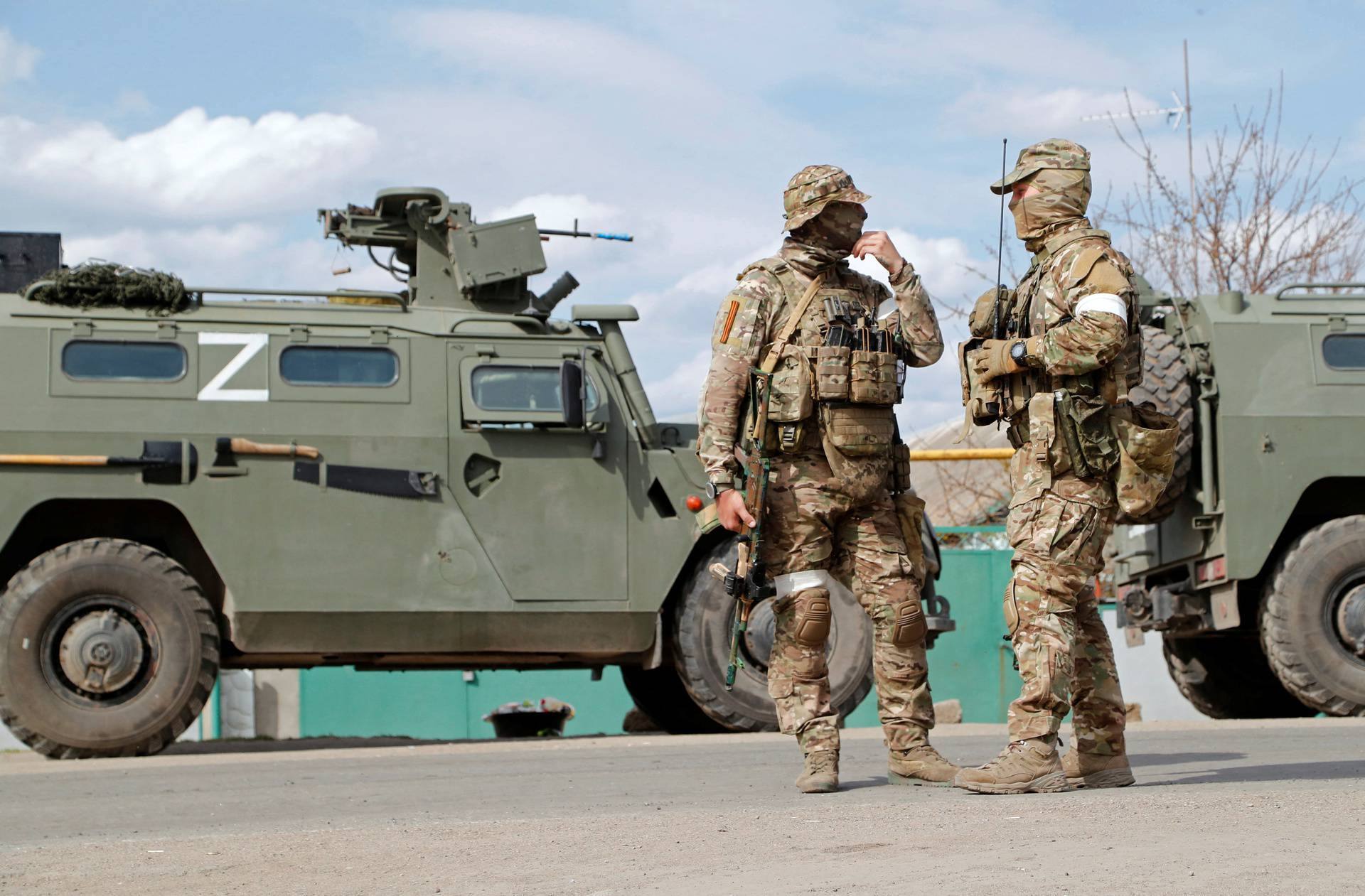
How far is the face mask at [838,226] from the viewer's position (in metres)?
5.71

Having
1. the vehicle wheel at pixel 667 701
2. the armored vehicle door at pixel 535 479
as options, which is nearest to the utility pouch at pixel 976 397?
the armored vehicle door at pixel 535 479

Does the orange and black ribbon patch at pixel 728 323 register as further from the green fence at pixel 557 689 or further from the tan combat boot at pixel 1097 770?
the green fence at pixel 557 689

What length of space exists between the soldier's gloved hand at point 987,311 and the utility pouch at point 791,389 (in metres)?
0.54

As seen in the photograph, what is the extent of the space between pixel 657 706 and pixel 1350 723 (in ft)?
12.9

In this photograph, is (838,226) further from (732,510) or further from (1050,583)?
(1050,583)

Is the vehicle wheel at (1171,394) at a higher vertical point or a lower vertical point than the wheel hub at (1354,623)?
higher

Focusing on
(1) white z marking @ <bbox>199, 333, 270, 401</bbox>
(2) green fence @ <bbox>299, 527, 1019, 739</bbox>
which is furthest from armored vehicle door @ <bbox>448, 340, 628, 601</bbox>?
(2) green fence @ <bbox>299, 527, 1019, 739</bbox>

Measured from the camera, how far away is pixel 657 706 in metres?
10.6

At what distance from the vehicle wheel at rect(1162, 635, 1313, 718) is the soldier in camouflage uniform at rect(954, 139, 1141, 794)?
224 inches

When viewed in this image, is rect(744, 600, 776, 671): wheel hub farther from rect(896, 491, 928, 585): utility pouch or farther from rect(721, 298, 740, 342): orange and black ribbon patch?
rect(721, 298, 740, 342): orange and black ribbon patch

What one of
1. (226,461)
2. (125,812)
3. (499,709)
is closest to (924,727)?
(125,812)

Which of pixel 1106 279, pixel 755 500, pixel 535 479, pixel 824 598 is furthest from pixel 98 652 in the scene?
pixel 1106 279

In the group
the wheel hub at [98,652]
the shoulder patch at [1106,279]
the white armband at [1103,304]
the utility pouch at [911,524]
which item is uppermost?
the shoulder patch at [1106,279]

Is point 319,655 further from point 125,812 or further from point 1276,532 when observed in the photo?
point 1276,532
